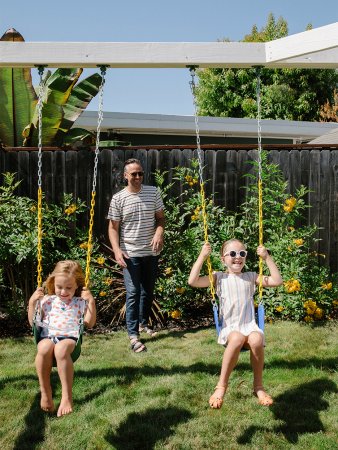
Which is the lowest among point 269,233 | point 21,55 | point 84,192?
point 269,233

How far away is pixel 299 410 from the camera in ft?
13.0

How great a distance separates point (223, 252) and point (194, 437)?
1.28 meters

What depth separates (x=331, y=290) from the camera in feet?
22.0

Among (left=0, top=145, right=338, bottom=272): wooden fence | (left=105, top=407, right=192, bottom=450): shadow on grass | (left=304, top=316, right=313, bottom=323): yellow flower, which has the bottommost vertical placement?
(left=105, top=407, right=192, bottom=450): shadow on grass

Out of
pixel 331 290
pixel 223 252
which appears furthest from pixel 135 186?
pixel 331 290

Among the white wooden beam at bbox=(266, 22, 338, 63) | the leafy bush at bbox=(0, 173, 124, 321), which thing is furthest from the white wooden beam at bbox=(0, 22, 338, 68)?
the leafy bush at bbox=(0, 173, 124, 321)

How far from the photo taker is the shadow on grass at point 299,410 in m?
3.66

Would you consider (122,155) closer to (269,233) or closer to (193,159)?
(193,159)

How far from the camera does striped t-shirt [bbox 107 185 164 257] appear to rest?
5422mm

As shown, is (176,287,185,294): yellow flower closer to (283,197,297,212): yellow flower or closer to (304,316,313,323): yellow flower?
(304,316,313,323): yellow flower

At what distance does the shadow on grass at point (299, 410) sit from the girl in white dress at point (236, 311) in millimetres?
212

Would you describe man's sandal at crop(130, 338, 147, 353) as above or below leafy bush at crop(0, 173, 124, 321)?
below

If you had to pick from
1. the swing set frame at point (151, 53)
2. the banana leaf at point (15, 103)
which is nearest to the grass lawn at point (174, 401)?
the swing set frame at point (151, 53)

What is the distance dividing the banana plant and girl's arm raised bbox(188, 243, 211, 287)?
427 centimetres
